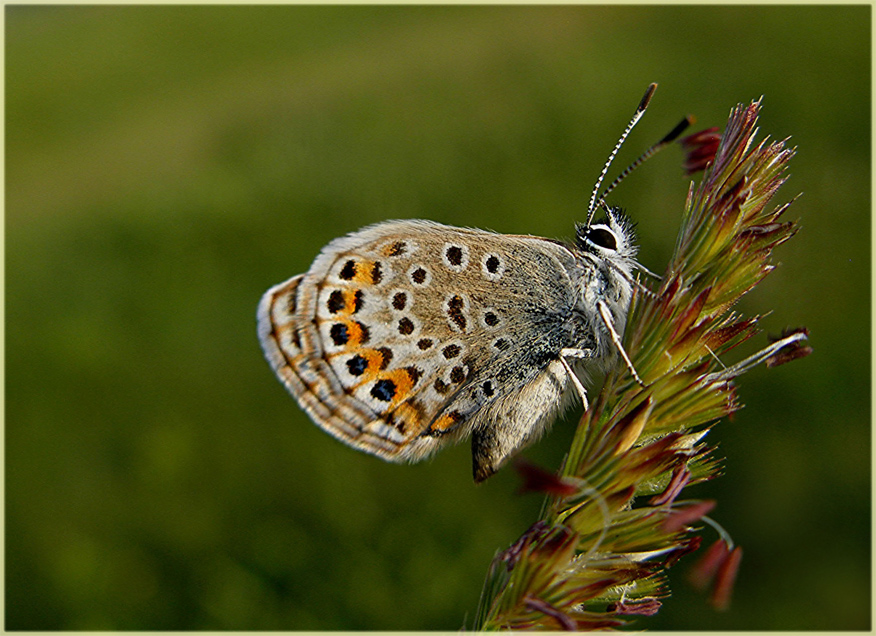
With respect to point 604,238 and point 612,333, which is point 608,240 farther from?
point 612,333

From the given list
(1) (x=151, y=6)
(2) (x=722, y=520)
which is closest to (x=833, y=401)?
(2) (x=722, y=520)

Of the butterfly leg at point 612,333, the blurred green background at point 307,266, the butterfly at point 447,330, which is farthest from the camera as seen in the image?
the blurred green background at point 307,266

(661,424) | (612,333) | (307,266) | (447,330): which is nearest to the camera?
(661,424)

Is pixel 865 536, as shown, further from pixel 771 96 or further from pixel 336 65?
pixel 336 65

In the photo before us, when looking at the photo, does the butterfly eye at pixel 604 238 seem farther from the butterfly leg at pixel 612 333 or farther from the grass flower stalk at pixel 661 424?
the grass flower stalk at pixel 661 424

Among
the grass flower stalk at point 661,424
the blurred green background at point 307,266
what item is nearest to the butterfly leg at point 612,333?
the grass flower stalk at point 661,424

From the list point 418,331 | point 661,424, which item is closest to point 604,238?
point 418,331
